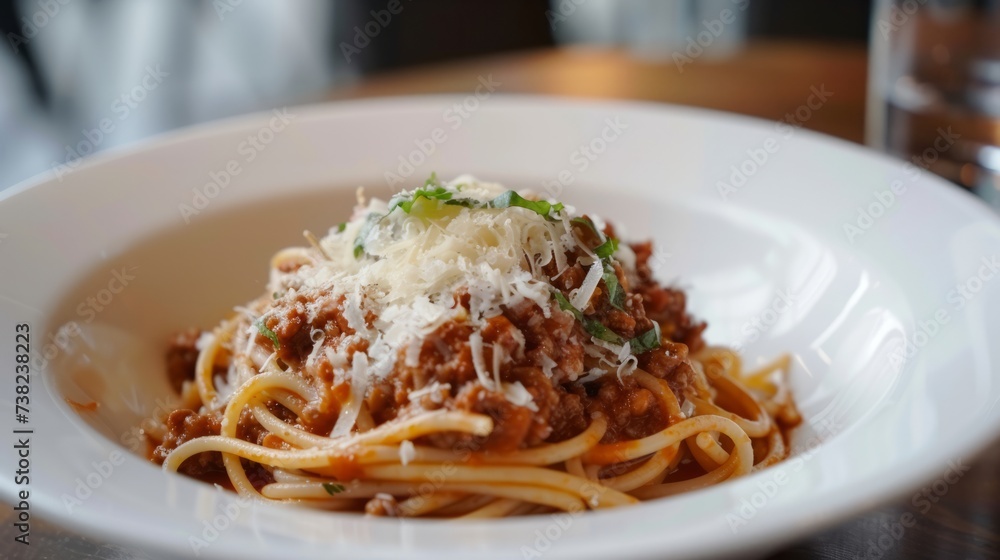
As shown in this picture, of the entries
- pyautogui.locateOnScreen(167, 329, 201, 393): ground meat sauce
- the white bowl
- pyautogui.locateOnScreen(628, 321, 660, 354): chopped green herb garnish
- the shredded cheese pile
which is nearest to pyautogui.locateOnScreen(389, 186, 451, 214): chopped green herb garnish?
the shredded cheese pile

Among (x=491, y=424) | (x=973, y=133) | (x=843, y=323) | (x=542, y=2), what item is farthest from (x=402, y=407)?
(x=542, y=2)

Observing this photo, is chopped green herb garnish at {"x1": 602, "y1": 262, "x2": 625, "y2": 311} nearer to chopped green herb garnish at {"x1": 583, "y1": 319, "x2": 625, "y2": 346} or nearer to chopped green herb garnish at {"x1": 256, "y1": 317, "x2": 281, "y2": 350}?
chopped green herb garnish at {"x1": 583, "y1": 319, "x2": 625, "y2": 346}

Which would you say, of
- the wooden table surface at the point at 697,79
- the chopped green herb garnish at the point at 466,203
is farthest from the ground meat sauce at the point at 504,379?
the wooden table surface at the point at 697,79

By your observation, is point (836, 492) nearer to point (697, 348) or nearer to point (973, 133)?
point (697, 348)

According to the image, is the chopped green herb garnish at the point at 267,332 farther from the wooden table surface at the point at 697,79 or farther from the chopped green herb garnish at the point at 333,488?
the wooden table surface at the point at 697,79

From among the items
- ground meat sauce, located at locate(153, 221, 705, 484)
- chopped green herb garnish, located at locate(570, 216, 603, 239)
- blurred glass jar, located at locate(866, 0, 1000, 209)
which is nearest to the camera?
ground meat sauce, located at locate(153, 221, 705, 484)
